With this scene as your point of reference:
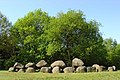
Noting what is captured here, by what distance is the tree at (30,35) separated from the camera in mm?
61219

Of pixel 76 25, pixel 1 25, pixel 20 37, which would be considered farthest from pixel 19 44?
pixel 76 25

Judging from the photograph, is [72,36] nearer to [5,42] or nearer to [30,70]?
[5,42]

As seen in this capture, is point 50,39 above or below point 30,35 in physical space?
below

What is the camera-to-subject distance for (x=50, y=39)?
59.1 m

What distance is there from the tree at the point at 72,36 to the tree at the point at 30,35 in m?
3.23

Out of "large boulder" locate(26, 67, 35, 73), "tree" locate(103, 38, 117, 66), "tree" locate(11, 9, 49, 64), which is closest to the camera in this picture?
"large boulder" locate(26, 67, 35, 73)

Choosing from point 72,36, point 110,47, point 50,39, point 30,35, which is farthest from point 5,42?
point 110,47

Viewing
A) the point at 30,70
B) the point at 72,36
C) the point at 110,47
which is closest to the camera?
the point at 30,70

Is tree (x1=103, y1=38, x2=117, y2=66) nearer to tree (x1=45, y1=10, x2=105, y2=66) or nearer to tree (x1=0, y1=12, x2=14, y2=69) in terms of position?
tree (x1=45, y1=10, x2=105, y2=66)

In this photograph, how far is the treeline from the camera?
191 ft

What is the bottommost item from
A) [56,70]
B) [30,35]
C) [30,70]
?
[56,70]

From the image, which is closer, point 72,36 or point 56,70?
point 56,70

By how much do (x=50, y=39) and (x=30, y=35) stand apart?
700 centimetres

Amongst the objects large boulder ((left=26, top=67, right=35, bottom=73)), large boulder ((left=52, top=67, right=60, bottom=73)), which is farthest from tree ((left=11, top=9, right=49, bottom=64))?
large boulder ((left=52, top=67, right=60, bottom=73))
